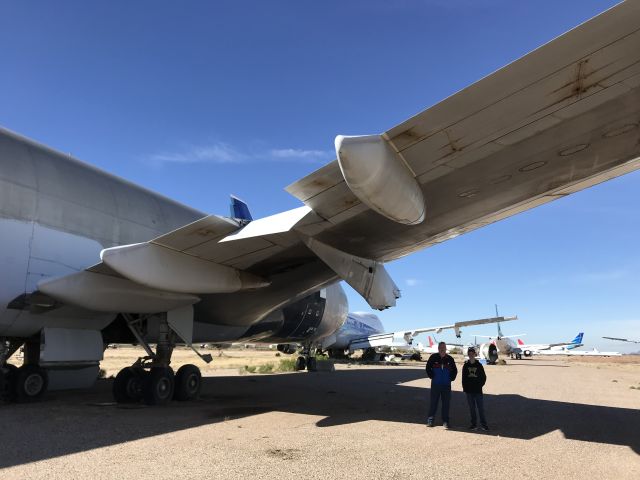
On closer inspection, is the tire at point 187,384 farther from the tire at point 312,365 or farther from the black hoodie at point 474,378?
the tire at point 312,365

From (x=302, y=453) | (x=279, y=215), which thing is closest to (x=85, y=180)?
(x=279, y=215)

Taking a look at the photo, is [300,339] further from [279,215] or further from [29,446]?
[29,446]

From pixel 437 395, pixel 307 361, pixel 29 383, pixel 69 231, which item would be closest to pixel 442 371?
pixel 437 395

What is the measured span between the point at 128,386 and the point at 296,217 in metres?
5.79

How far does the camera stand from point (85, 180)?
9.37 metres

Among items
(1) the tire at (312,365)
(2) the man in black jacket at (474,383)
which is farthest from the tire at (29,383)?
(1) the tire at (312,365)

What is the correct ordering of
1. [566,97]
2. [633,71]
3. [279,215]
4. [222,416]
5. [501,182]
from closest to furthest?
[633,71], [566,97], [501,182], [279,215], [222,416]

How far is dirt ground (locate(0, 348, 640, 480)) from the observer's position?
15.9 feet

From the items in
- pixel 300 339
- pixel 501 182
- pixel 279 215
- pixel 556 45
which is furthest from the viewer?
pixel 300 339

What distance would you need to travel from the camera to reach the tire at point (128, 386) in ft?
32.1

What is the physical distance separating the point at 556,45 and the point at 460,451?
4.68 meters

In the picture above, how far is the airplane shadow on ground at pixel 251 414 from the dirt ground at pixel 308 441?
0.07ft

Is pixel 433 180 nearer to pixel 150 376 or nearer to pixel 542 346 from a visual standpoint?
pixel 150 376

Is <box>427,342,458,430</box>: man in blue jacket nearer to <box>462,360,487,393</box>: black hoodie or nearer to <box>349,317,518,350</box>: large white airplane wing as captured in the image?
<box>462,360,487,393</box>: black hoodie
